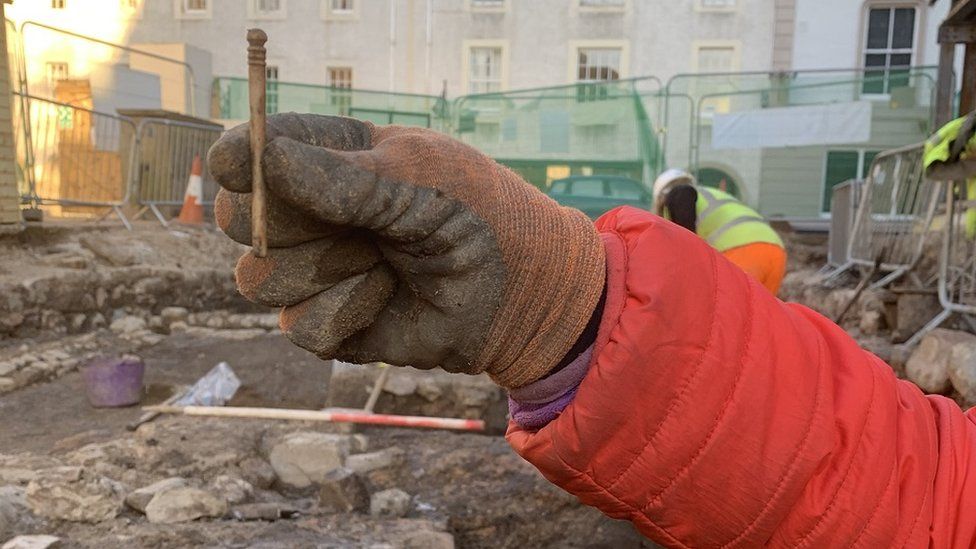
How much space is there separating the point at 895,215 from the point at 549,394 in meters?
8.13

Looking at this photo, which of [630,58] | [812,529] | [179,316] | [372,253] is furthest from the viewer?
[630,58]

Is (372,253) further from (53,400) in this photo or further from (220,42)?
(220,42)

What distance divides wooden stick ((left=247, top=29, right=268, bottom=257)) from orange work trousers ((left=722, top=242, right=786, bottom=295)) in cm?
389

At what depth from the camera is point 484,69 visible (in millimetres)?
24359

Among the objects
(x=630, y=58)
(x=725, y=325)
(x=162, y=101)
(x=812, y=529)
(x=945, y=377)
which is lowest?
(x=945, y=377)

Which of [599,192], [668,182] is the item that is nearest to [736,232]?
[668,182]

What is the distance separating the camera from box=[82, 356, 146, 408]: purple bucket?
4973 millimetres

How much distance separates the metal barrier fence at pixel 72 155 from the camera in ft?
27.6

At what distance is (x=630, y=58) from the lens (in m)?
23.7

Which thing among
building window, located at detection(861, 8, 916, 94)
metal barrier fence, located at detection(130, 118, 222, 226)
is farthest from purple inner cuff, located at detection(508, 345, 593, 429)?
building window, located at detection(861, 8, 916, 94)

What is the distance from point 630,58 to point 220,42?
13.3 meters

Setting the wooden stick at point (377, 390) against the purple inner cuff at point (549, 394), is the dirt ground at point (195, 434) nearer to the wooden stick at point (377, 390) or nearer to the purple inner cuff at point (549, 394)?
the wooden stick at point (377, 390)

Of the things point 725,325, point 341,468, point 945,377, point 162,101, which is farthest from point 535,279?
point 162,101

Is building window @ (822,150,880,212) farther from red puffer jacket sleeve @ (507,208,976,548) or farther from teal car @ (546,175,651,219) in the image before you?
red puffer jacket sleeve @ (507,208,976,548)
